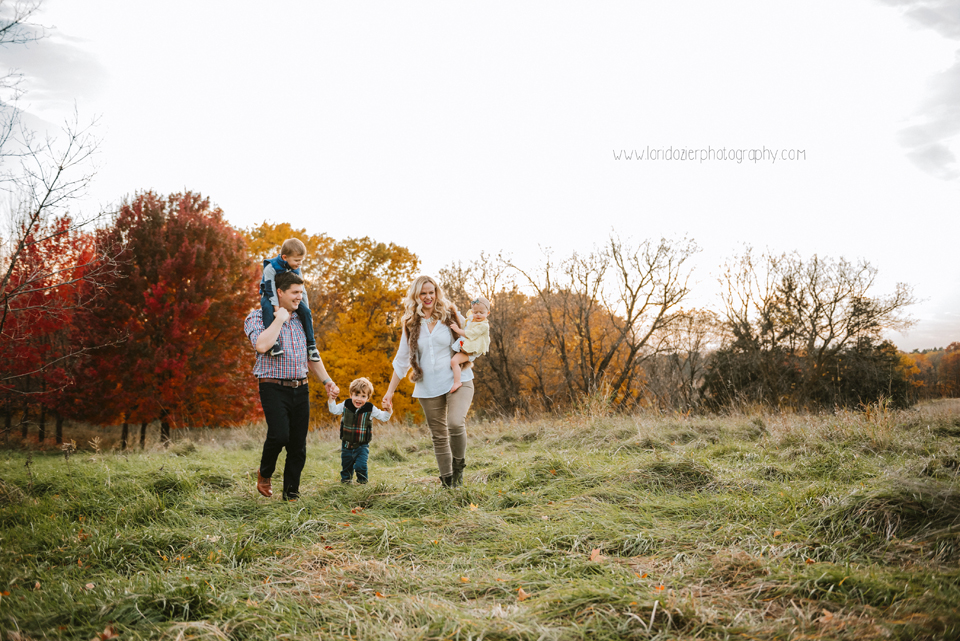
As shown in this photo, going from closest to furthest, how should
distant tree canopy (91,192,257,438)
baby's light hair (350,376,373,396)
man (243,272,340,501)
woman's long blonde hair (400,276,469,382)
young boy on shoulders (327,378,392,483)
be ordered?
1. man (243,272,340,501)
2. woman's long blonde hair (400,276,469,382)
3. young boy on shoulders (327,378,392,483)
4. baby's light hair (350,376,373,396)
5. distant tree canopy (91,192,257,438)

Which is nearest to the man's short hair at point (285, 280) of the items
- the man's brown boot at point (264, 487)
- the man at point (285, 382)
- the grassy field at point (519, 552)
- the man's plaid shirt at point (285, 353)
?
the man at point (285, 382)

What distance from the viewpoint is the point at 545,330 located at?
21.7 meters

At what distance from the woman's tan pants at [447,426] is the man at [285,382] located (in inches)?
43.5

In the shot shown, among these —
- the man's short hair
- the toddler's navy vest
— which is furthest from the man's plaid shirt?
the toddler's navy vest

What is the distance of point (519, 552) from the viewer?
3.22 m

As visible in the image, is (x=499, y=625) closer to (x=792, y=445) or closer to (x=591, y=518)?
(x=591, y=518)

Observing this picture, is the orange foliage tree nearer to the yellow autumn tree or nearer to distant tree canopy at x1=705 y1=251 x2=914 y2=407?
distant tree canopy at x1=705 y1=251 x2=914 y2=407

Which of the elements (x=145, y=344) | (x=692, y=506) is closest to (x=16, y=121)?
(x=692, y=506)

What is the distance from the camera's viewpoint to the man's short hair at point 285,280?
4469mm

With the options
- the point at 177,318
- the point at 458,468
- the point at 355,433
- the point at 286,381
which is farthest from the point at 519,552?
the point at 177,318

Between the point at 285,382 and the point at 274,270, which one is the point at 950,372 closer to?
the point at 285,382

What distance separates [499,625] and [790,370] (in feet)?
86.5

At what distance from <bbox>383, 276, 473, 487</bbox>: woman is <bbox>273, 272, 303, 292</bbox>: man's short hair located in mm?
1060

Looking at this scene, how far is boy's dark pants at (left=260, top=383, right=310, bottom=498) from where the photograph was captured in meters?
→ 4.37
